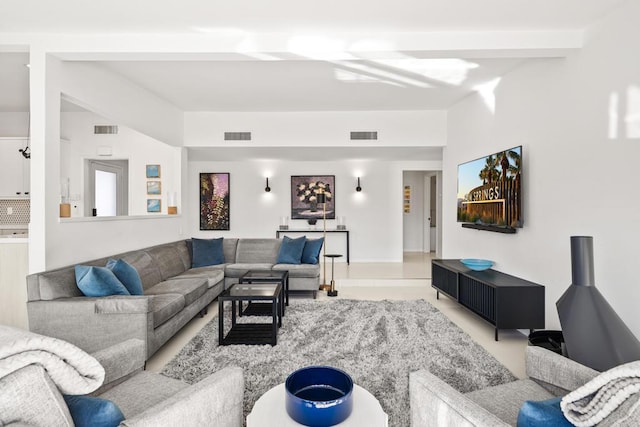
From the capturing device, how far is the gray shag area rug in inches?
101

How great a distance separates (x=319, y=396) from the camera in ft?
5.10

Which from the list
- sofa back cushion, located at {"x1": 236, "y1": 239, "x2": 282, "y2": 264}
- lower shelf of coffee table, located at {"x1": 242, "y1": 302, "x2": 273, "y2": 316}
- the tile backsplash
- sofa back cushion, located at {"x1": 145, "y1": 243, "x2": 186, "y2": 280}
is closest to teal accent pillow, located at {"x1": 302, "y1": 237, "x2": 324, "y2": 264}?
sofa back cushion, located at {"x1": 236, "y1": 239, "x2": 282, "y2": 264}

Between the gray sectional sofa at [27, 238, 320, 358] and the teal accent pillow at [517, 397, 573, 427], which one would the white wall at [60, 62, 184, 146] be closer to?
the gray sectional sofa at [27, 238, 320, 358]

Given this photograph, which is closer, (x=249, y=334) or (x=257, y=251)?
(x=249, y=334)

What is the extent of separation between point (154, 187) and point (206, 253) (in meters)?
2.28

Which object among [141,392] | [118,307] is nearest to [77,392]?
[141,392]

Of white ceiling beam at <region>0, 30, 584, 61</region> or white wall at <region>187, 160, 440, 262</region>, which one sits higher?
white ceiling beam at <region>0, 30, 584, 61</region>

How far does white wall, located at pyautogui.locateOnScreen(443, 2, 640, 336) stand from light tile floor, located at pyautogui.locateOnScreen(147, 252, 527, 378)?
629 mm

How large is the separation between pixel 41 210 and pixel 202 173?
16.2ft

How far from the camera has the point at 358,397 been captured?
1.62m

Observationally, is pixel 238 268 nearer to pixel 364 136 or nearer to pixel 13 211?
pixel 364 136

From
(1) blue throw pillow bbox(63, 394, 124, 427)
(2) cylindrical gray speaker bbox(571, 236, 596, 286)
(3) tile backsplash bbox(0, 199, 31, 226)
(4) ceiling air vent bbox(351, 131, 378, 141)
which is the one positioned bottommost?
(1) blue throw pillow bbox(63, 394, 124, 427)

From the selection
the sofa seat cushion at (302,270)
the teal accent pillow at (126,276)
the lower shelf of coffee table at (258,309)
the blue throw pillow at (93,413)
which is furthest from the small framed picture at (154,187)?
the blue throw pillow at (93,413)

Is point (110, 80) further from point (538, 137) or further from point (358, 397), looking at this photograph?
point (538, 137)
